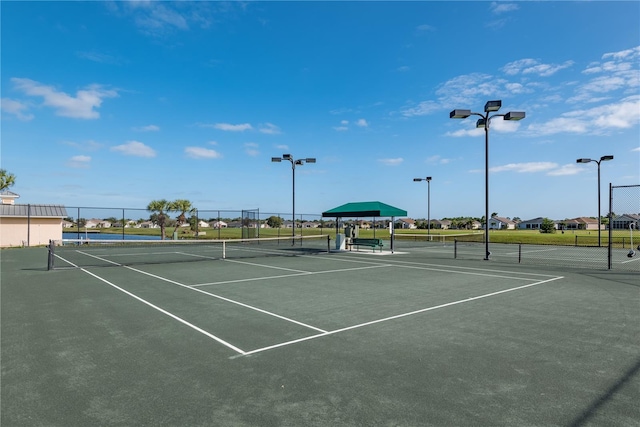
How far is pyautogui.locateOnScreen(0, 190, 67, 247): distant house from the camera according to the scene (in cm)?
2989

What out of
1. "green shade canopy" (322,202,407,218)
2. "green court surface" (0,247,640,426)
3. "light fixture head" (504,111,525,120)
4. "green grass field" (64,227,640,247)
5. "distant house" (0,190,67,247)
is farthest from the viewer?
"green grass field" (64,227,640,247)

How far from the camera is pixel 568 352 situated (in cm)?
524

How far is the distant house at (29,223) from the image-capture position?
98.1 ft

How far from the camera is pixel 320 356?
5.08m

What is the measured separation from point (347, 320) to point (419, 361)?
224 centimetres

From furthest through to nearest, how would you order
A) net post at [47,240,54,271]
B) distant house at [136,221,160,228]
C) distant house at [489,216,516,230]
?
distant house at [489,216,516,230]
distant house at [136,221,160,228]
net post at [47,240,54,271]

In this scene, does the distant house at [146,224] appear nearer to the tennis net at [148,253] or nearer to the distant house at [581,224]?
the tennis net at [148,253]

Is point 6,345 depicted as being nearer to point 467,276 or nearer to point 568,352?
point 568,352

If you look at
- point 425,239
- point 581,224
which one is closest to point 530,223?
point 581,224

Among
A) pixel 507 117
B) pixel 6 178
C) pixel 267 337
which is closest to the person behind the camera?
pixel 267 337

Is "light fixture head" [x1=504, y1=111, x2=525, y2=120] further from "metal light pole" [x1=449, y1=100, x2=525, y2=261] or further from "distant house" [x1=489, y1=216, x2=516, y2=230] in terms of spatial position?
"distant house" [x1=489, y1=216, x2=516, y2=230]

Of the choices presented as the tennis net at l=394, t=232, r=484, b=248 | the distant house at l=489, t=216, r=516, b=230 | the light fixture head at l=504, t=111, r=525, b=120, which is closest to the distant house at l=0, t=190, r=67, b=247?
the tennis net at l=394, t=232, r=484, b=248

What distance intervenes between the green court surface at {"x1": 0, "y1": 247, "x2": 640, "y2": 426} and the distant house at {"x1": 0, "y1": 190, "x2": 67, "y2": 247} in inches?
1029

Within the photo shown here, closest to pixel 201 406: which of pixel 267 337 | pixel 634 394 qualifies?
pixel 267 337
